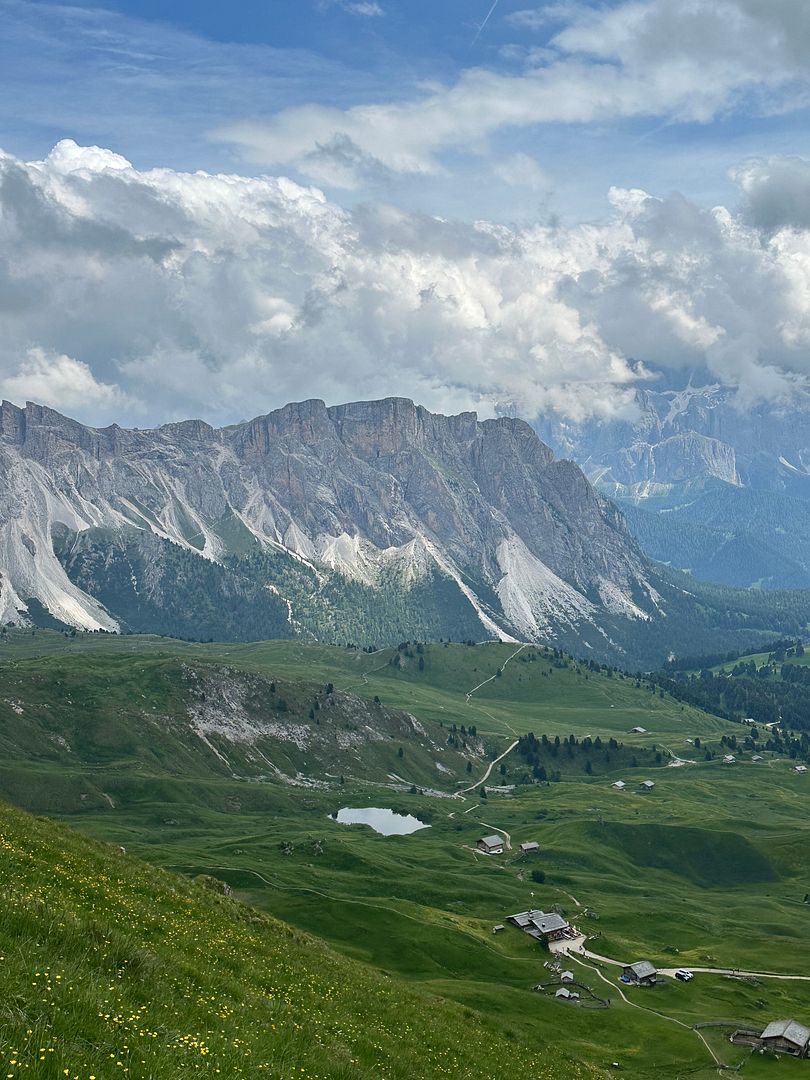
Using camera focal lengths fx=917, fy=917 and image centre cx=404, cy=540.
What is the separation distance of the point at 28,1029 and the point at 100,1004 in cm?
353

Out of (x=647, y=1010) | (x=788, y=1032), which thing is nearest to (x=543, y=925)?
(x=647, y=1010)

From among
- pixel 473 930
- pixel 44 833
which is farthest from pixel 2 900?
pixel 473 930

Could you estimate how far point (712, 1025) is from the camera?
122 metres

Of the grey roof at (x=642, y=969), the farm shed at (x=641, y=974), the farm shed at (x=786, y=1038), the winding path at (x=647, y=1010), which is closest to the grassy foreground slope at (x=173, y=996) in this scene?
the winding path at (x=647, y=1010)

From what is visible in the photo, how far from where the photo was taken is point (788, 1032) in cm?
11306

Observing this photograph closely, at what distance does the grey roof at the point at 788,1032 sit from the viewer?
111625 mm

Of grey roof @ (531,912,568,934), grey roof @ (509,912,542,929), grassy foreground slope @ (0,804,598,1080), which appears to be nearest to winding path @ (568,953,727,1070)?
grey roof @ (531,912,568,934)

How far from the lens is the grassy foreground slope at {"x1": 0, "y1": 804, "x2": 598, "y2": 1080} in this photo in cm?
2025

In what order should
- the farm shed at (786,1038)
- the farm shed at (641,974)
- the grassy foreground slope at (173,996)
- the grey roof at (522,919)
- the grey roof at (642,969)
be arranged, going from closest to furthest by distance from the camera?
Answer: the grassy foreground slope at (173,996) → the farm shed at (786,1038) → the farm shed at (641,974) → the grey roof at (642,969) → the grey roof at (522,919)

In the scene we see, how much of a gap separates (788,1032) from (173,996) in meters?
112

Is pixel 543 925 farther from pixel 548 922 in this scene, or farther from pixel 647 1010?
pixel 647 1010

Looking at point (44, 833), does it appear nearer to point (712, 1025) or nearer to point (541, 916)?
point (712, 1025)

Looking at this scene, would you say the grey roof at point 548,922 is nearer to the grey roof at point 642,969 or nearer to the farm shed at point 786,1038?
the grey roof at point 642,969

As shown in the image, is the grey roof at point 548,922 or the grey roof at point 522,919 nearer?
the grey roof at point 548,922
